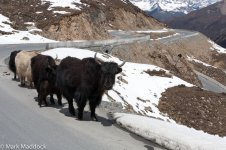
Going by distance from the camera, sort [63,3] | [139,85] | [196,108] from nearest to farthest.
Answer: [196,108], [139,85], [63,3]

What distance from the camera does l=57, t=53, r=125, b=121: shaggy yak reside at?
1269 centimetres

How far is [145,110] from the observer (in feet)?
90.2

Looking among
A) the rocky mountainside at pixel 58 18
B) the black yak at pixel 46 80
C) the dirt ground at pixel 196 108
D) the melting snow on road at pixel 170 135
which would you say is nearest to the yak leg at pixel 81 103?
the melting snow on road at pixel 170 135

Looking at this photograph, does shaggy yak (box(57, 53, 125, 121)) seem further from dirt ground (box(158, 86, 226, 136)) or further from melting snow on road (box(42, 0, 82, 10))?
melting snow on road (box(42, 0, 82, 10))

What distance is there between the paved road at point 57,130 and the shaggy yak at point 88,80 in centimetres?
56

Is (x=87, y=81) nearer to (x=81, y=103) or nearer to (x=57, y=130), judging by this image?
(x=81, y=103)

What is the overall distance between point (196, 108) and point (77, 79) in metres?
17.3

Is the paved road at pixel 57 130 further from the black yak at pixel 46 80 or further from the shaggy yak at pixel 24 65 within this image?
the shaggy yak at pixel 24 65

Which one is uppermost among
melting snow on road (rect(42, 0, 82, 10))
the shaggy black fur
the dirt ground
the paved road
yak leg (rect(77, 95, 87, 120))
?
the shaggy black fur

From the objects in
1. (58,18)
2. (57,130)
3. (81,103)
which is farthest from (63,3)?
(57,130)

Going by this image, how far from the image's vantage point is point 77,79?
1365 centimetres

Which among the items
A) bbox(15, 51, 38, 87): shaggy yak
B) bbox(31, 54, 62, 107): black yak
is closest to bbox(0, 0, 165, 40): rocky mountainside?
bbox(15, 51, 38, 87): shaggy yak

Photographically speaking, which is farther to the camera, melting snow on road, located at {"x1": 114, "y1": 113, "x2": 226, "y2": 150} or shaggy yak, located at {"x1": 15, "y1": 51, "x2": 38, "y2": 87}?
shaggy yak, located at {"x1": 15, "y1": 51, "x2": 38, "y2": 87}

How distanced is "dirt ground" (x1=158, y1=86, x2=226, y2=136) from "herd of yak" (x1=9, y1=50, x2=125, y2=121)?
37.1ft
